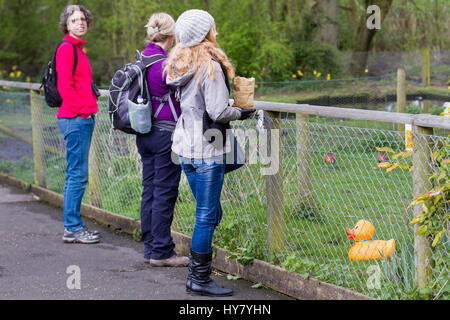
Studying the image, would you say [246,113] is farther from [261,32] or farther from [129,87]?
[261,32]

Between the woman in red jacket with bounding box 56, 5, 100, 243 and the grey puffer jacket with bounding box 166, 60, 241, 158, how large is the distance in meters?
1.76

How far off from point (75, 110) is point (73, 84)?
0.78 feet

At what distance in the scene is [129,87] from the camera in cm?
525

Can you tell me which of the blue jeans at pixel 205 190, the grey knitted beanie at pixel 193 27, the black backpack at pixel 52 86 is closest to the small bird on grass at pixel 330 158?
the blue jeans at pixel 205 190

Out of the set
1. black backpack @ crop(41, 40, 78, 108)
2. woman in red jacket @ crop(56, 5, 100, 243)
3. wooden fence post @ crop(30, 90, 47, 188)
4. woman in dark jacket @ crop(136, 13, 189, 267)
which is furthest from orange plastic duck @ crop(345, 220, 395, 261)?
wooden fence post @ crop(30, 90, 47, 188)

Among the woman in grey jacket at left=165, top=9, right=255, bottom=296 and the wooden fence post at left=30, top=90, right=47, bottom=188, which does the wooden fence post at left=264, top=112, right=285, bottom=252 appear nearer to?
the woman in grey jacket at left=165, top=9, right=255, bottom=296

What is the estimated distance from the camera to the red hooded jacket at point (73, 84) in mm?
6117

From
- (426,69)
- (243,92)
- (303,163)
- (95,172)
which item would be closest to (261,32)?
(426,69)

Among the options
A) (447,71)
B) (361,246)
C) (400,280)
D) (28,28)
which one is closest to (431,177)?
(400,280)

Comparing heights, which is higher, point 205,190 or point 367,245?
point 205,190

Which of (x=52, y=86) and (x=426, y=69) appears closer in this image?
(x=52, y=86)

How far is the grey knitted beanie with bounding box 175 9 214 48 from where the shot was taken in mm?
4457

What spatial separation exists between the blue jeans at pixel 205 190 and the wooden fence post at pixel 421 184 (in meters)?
1.28
